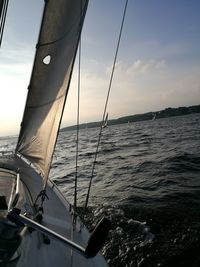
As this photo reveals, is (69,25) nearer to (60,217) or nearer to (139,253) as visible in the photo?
(60,217)

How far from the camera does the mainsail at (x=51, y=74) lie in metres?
3.80

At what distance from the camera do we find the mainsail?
12.5 feet

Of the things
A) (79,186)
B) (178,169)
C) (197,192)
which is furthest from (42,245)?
(178,169)

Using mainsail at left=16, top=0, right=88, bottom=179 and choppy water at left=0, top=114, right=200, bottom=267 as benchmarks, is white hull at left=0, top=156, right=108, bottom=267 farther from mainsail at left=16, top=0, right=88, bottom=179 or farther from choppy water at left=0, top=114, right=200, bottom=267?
choppy water at left=0, top=114, right=200, bottom=267

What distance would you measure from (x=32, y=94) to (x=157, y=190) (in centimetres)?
883

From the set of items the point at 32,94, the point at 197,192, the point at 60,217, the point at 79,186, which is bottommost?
the point at 79,186

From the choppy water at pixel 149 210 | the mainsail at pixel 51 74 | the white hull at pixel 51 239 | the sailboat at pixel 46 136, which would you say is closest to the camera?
the sailboat at pixel 46 136

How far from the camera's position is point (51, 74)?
4.21 metres

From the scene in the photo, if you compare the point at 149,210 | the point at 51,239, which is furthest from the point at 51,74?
the point at 149,210

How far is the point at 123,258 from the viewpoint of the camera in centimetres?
679

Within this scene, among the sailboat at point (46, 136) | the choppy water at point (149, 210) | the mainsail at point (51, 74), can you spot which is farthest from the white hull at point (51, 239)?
the choppy water at point (149, 210)

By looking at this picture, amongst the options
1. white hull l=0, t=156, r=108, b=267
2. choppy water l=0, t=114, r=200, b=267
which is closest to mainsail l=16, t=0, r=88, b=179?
white hull l=0, t=156, r=108, b=267

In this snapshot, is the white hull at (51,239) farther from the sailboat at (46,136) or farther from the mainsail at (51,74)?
the mainsail at (51,74)

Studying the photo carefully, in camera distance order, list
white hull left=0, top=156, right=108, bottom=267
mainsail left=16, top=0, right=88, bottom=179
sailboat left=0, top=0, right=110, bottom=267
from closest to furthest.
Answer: sailboat left=0, top=0, right=110, bottom=267
white hull left=0, top=156, right=108, bottom=267
mainsail left=16, top=0, right=88, bottom=179
